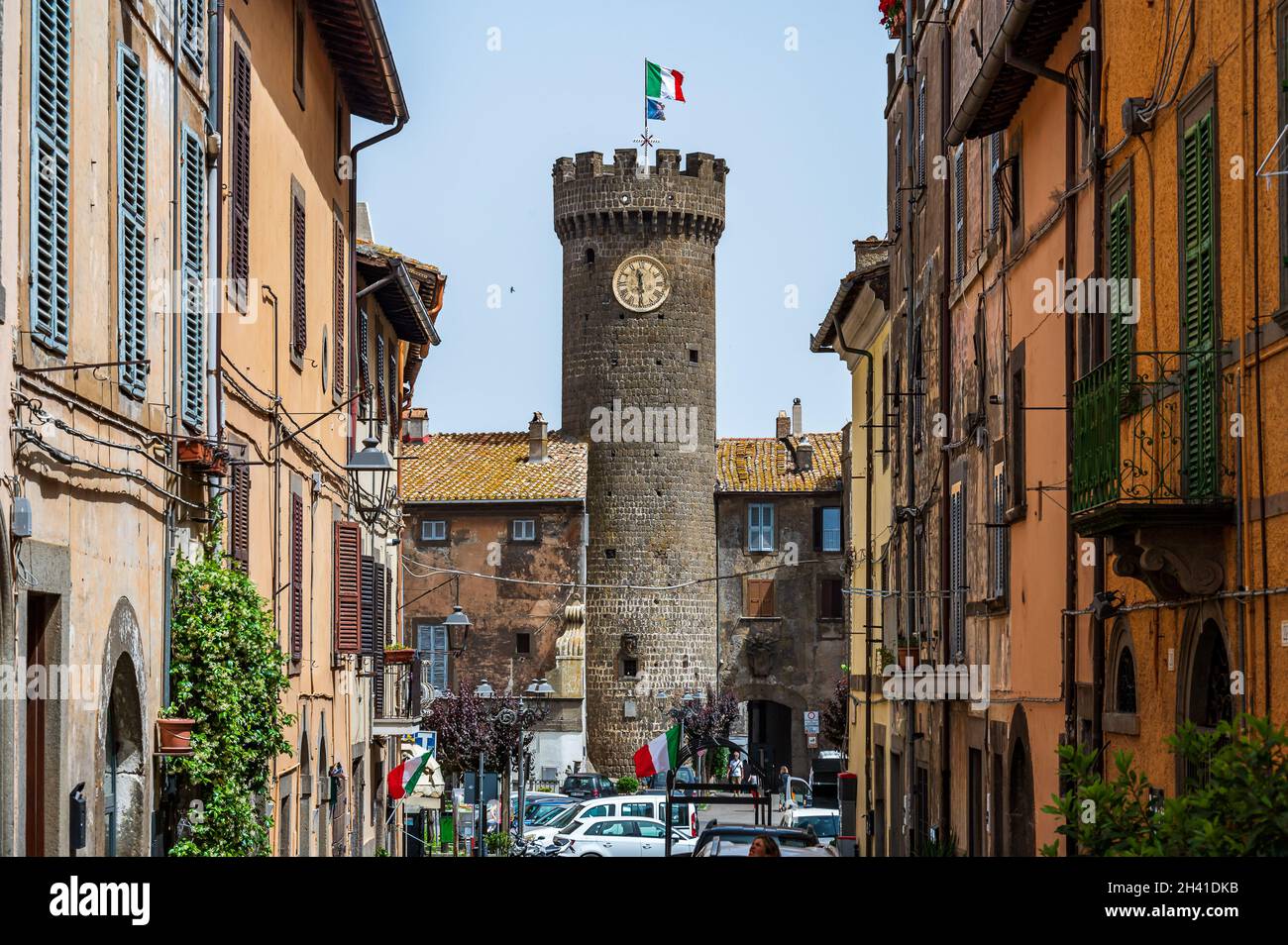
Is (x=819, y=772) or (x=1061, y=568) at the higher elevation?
(x=1061, y=568)

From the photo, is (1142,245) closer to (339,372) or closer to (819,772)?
(339,372)

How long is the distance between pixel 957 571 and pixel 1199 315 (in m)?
11.2

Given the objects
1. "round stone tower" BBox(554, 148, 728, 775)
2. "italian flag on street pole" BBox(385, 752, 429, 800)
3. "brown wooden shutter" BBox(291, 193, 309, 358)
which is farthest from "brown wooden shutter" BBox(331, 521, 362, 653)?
"round stone tower" BBox(554, 148, 728, 775)

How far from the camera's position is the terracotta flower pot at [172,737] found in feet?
43.3

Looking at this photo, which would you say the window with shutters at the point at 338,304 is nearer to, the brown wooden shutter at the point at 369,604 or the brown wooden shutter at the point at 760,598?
the brown wooden shutter at the point at 369,604

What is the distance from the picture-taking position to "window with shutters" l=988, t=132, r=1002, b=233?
63.7 feet

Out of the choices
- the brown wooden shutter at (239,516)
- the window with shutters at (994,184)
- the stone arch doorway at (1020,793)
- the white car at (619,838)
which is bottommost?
the white car at (619,838)

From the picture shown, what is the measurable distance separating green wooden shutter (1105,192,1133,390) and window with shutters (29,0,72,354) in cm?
692

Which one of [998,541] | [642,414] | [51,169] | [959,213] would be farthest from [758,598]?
[51,169]

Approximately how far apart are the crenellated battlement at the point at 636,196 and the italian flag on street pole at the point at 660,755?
109 ft

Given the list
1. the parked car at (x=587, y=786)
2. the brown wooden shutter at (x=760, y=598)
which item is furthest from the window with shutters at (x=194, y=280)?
the brown wooden shutter at (x=760, y=598)

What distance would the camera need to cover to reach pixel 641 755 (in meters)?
35.5

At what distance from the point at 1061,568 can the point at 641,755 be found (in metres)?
19.9
